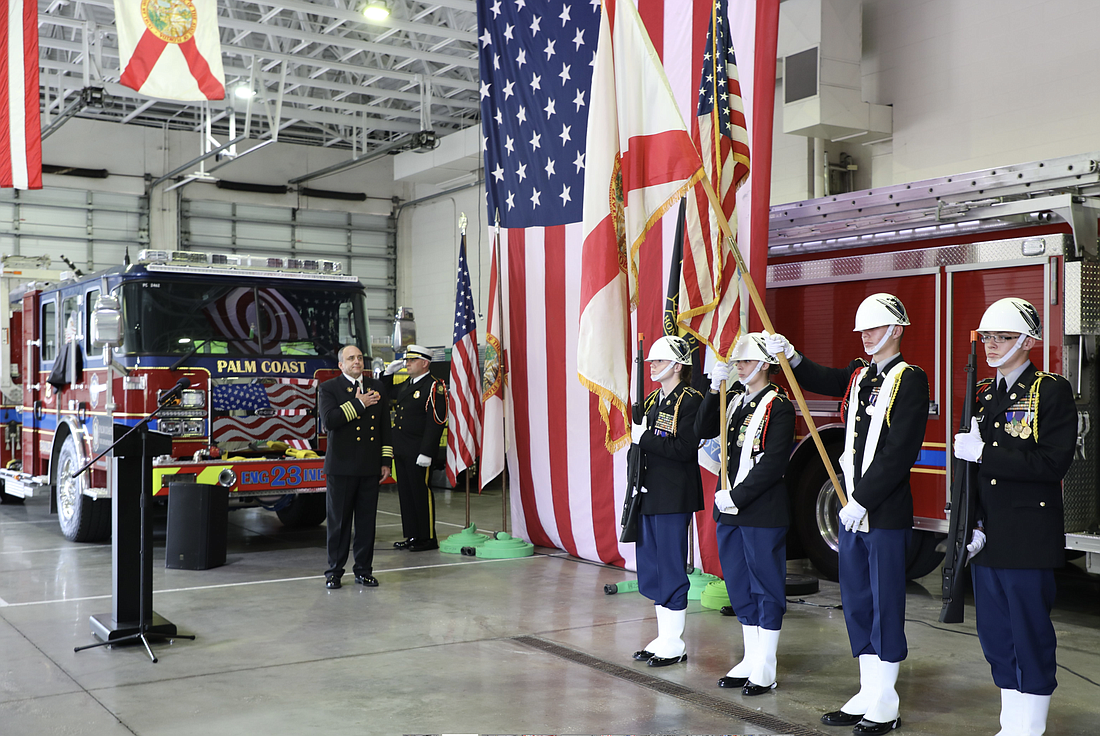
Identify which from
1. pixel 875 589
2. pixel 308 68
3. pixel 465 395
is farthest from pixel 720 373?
pixel 308 68

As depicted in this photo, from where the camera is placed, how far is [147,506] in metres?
5.99

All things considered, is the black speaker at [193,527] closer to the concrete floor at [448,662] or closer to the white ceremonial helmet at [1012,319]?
the concrete floor at [448,662]

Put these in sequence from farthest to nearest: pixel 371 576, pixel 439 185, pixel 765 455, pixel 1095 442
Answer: pixel 439 185 → pixel 371 576 → pixel 1095 442 → pixel 765 455

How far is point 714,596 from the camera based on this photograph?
7.12m

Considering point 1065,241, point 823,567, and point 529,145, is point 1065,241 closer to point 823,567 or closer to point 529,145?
point 823,567

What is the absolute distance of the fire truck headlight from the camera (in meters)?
9.09

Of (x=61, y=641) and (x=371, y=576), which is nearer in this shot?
(x=61, y=641)

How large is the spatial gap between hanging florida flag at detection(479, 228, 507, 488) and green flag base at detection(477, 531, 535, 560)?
526 mm

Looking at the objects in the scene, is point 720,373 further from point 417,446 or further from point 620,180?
point 417,446

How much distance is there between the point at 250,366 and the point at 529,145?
314cm

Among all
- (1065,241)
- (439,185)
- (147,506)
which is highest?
(439,185)

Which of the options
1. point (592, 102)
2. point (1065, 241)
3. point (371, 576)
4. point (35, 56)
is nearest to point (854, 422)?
point (1065, 241)

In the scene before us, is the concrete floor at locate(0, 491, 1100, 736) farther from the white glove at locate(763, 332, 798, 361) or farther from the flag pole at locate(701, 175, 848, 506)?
the white glove at locate(763, 332, 798, 361)

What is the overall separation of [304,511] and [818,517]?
219 inches
